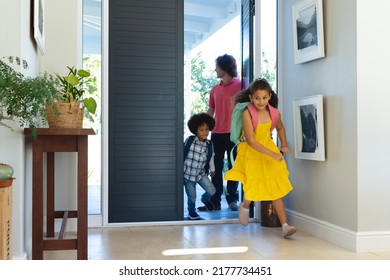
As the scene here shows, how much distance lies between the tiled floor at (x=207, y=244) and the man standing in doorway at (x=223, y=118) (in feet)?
2.16

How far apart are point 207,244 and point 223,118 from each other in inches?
61.8

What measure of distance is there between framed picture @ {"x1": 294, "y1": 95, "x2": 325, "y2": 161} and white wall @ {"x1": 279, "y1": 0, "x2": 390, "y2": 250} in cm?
5

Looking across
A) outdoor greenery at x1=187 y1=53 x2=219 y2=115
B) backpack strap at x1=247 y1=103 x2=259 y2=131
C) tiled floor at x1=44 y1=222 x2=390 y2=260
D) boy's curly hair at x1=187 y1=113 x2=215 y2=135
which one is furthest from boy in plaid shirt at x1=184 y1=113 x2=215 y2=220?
outdoor greenery at x1=187 y1=53 x2=219 y2=115

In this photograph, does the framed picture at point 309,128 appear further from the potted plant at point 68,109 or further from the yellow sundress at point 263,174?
the potted plant at point 68,109

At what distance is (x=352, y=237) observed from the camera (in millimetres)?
3158

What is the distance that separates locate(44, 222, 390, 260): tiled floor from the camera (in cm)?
301

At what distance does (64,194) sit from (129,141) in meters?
0.63

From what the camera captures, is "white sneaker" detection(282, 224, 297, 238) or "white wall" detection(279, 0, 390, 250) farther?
"white sneaker" detection(282, 224, 297, 238)

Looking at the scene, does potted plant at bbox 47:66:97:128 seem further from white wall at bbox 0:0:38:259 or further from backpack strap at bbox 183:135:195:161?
backpack strap at bbox 183:135:195:161

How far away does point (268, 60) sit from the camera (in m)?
4.29

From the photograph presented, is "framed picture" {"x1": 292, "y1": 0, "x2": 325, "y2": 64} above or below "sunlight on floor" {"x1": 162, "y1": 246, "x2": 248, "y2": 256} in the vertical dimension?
above

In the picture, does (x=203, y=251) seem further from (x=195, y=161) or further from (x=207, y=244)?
(x=195, y=161)
